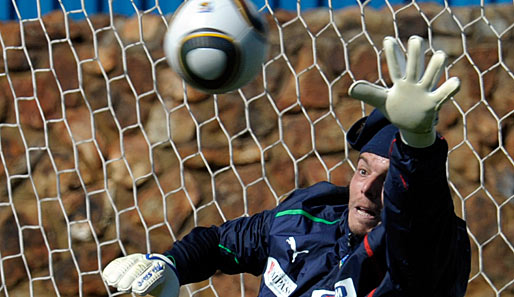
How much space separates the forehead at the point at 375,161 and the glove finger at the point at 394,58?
36cm

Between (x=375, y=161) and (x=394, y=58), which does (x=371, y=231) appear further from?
(x=394, y=58)

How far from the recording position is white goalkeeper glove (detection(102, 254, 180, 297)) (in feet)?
5.77

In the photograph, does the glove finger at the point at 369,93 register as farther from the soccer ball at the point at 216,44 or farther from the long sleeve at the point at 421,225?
the soccer ball at the point at 216,44

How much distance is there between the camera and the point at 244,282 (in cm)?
274

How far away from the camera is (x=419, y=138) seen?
1315mm

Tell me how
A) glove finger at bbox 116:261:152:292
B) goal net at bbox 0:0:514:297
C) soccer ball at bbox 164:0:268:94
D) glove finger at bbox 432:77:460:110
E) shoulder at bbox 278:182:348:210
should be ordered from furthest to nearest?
1. goal net at bbox 0:0:514:297
2. shoulder at bbox 278:182:348:210
3. glove finger at bbox 116:261:152:292
4. soccer ball at bbox 164:0:268:94
5. glove finger at bbox 432:77:460:110

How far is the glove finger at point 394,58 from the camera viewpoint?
1.29 m

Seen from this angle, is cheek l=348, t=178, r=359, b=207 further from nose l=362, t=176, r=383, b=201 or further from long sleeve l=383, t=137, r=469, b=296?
long sleeve l=383, t=137, r=469, b=296

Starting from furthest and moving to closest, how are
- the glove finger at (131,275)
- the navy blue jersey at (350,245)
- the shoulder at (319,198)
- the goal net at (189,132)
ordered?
the goal net at (189,132)
the shoulder at (319,198)
the glove finger at (131,275)
the navy blue jersey at (350,245)

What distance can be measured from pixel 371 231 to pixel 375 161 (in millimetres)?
143

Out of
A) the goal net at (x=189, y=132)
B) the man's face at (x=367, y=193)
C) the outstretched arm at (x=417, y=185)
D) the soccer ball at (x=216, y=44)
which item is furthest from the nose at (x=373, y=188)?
the goal net at (x=189, y=132)

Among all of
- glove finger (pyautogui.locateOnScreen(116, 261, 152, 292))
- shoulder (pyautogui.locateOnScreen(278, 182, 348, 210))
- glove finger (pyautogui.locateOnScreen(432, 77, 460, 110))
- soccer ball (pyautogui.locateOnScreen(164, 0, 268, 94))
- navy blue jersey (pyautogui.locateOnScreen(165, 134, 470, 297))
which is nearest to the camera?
glove finger (pyautogui.locateOnScreen(432, 77, 460, 110))

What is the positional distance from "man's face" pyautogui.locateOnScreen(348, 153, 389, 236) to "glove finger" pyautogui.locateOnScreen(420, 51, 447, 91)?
0.38 m

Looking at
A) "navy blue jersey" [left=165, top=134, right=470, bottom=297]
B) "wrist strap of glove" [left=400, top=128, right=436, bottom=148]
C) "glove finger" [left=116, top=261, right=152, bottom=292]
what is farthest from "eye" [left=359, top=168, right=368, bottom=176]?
"glove finger" [left=116, top=261, right=152, bottom=292]
